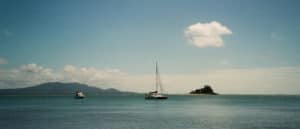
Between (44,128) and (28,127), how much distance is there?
3.23 metres

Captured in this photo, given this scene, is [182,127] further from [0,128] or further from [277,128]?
[0,128]

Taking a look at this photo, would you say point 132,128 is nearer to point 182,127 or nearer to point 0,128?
point 182,127

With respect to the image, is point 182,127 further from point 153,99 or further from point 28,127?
point 153,99

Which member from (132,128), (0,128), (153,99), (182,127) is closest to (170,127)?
(182,127)

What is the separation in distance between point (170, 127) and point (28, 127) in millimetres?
21306

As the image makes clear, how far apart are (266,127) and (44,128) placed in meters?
32.6

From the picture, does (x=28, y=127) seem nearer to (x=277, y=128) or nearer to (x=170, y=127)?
(x=170, y=127)

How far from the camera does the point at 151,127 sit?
51688 millimetres

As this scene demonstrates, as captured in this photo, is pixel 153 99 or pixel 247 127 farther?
pixel 153 99

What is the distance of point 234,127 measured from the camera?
51.0m

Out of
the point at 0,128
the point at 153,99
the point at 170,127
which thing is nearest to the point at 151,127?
the point at 170,127

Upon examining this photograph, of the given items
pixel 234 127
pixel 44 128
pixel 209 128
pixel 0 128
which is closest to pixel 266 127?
pixel 234 127

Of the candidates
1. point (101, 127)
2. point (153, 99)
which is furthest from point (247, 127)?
point (153, 99)

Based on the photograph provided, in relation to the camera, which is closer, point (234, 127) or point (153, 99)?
point (234, 127)
